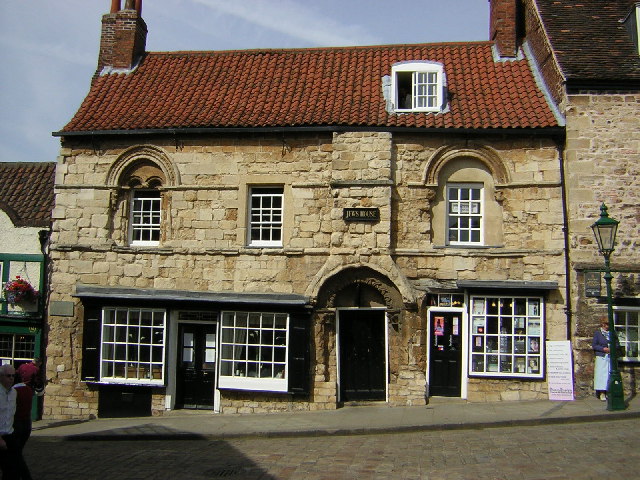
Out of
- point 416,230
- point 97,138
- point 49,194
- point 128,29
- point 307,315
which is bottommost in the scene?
point 307,315

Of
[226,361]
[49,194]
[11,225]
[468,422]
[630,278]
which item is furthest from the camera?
[49,194]

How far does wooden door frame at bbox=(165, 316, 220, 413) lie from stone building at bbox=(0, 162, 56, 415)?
10.3ft

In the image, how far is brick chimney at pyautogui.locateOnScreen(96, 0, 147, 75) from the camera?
17.2 metres

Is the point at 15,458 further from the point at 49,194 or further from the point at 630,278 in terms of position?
the point at 630,278

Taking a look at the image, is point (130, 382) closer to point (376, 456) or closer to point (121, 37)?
point (376, 456)

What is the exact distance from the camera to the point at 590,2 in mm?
16234

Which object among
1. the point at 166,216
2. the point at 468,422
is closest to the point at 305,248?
the point at 166,216

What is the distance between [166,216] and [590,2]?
11.9 metres

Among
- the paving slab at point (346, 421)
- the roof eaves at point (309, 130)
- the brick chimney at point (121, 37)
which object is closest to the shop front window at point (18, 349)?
the paving slab at point (346, 421)

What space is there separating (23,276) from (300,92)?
8.12 meters

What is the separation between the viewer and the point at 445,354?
14242mm

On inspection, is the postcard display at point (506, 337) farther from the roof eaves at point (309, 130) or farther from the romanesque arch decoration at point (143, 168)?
the romanesque arch decoration at point (143, 168)

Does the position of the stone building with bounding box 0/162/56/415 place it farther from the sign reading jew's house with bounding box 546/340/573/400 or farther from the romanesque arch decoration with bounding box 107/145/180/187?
the sign reading jew's house with bounding box 546/340/573/400

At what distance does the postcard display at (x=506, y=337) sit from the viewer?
45.3ft
